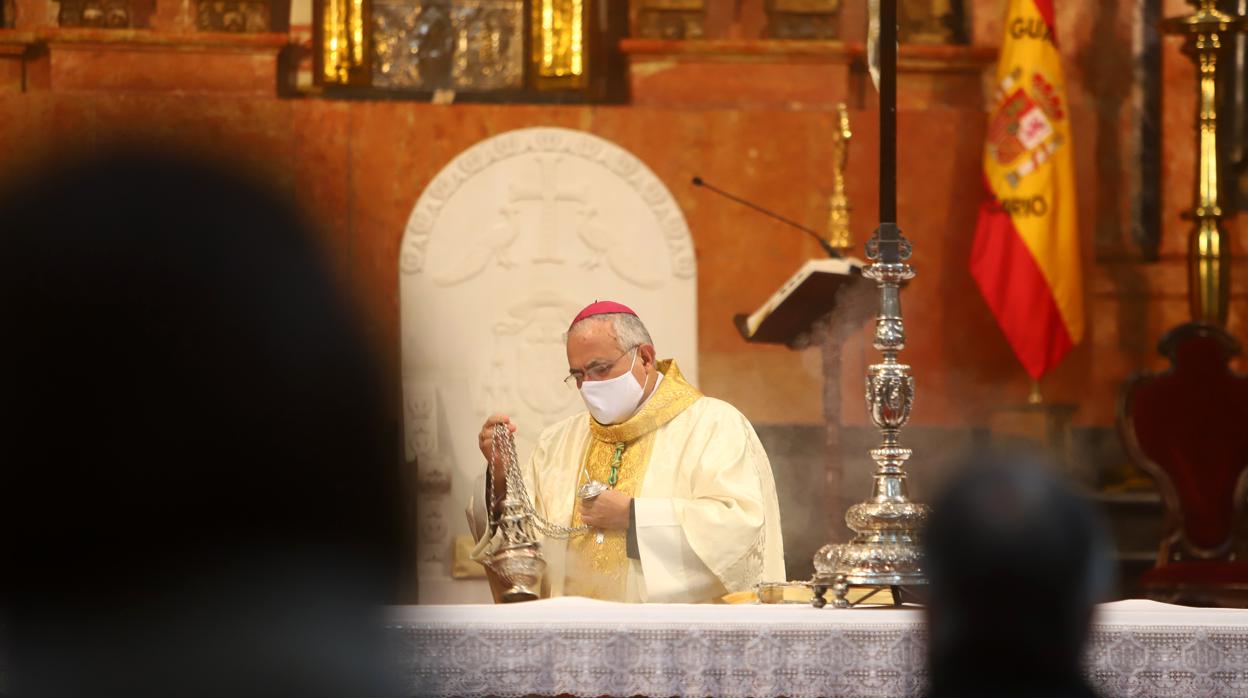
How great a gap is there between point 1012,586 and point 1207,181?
21.8 feet

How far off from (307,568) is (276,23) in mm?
7166

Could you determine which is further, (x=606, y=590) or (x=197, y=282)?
(x=606, y=590)

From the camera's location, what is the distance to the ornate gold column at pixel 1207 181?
702cm

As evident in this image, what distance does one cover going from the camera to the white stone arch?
23.8ft

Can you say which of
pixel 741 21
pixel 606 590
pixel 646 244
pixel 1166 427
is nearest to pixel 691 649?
pixel 606 590

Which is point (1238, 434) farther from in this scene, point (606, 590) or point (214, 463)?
point (214, 463)

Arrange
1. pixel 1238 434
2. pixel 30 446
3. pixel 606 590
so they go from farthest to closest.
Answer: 1. pixel 1238 434
2. pixel 606 590
3. pixel 30 446

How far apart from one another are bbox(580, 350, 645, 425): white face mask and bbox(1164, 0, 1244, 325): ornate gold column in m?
3.52

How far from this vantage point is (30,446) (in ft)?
2.30

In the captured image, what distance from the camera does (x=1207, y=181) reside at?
279 inches

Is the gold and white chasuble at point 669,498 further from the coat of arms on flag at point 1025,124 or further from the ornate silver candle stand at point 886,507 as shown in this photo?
the coat of arms on flag at point 1025,124

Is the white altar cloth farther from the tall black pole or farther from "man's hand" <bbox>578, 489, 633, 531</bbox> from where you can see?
"man's hand" <bbox>578, 489, 633, 531</bbox>

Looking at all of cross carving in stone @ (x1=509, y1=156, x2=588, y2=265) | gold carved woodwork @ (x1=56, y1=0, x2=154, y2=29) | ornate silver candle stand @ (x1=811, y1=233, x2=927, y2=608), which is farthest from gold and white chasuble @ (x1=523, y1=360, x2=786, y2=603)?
gold carved woodwork @ (x1=56, y1=0, x2=154, y2=29)

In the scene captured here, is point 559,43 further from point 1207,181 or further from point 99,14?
point 1207,181
